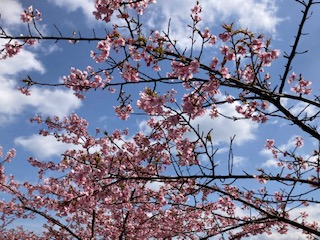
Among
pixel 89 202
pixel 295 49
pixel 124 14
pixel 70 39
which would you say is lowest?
pixel 89 202

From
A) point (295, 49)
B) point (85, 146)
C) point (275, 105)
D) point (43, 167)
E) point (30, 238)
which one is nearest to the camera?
point (295, 49)

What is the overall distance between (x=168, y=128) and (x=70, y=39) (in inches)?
84.1

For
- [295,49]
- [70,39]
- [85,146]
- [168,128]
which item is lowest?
[168,128]

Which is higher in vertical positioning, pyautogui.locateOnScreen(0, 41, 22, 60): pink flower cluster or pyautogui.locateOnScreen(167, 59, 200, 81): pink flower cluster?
pyautogui.locateOnScreen(0, 41, 22, 60): pink flower cluster

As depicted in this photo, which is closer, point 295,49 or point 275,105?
point 295,49

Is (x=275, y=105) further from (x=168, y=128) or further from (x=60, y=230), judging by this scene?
(x=60, y=230)

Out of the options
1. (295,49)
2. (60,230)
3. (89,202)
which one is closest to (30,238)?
(60,230)

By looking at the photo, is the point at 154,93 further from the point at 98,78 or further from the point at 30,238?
the point at 30,238

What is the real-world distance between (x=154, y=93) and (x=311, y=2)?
2662 millimetres

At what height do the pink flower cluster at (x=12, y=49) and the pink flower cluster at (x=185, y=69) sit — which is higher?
the pink flower cluster at (x=12, y=49)

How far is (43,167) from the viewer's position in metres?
12.9

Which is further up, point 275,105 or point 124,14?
point 124,14

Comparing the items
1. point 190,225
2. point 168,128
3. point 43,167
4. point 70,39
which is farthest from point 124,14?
point 190,225

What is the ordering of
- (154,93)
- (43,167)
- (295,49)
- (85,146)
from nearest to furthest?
1. (154,93)
2. (295,49)
3. (85,146)
4. (43,167)
